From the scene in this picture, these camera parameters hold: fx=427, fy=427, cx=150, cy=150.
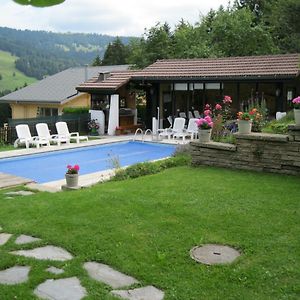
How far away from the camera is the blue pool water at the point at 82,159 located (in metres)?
13.6

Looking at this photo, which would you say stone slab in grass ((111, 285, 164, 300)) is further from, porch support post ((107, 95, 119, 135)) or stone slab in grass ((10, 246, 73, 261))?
porch support post ((107, 95, 119, 135))

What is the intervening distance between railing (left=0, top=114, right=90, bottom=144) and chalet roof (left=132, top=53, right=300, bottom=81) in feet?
11.4

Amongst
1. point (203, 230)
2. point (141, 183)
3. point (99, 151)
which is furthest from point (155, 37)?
point (203, 230)

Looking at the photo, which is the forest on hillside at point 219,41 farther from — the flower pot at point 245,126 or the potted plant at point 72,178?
the potted plant at point 72,178

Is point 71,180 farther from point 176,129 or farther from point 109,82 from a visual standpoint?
point 109,82

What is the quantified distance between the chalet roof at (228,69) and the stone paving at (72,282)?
15025mm

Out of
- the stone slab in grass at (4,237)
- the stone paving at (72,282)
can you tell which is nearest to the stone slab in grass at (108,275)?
the stone paving at (72,282)

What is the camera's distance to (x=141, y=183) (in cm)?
780

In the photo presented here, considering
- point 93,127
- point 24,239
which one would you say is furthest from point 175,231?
point 93,127

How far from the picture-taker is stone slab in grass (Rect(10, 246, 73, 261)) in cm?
425

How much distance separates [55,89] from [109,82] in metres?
10.7

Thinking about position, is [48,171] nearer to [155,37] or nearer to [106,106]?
[106,106]

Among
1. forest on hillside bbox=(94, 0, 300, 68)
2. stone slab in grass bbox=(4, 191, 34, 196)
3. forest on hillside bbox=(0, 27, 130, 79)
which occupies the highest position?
forest on hillside bbox=(94, 0, 300, 68)

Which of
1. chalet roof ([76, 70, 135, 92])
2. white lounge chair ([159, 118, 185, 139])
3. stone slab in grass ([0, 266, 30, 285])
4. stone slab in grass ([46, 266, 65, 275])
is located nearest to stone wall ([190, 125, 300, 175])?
stone slab in grass ([46, 266, 65, 275])
